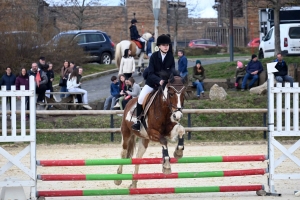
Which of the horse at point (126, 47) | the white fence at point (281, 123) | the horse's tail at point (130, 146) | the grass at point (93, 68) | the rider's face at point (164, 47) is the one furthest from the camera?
the grass at point (93, 68)

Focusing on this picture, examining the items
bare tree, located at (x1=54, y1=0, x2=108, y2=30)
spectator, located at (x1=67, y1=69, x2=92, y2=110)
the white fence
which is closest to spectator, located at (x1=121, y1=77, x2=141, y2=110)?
spectator, located at (x1=67, y1=69, x2=92, y2=110)

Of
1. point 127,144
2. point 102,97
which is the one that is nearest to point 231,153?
point 127,144

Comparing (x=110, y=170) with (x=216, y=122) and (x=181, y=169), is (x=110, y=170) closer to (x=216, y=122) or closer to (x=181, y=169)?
(x=181, y=169)

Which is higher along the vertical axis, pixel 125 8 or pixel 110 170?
pixel 125 8

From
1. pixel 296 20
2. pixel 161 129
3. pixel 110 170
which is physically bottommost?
pixel 110 170

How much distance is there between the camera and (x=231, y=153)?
52.2ft

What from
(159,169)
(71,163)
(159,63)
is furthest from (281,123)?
(159,169)

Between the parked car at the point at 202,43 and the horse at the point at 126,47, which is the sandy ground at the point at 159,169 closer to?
the horse at the point at 126,47

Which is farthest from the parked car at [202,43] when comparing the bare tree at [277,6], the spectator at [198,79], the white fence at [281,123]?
the white fence at [281,123]

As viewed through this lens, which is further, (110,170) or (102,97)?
(102,97)

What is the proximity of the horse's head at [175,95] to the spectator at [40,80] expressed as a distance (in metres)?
10.4

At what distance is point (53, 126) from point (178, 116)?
10263 mm

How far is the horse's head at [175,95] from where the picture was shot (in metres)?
9.92

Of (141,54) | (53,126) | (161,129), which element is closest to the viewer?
(161,129)
